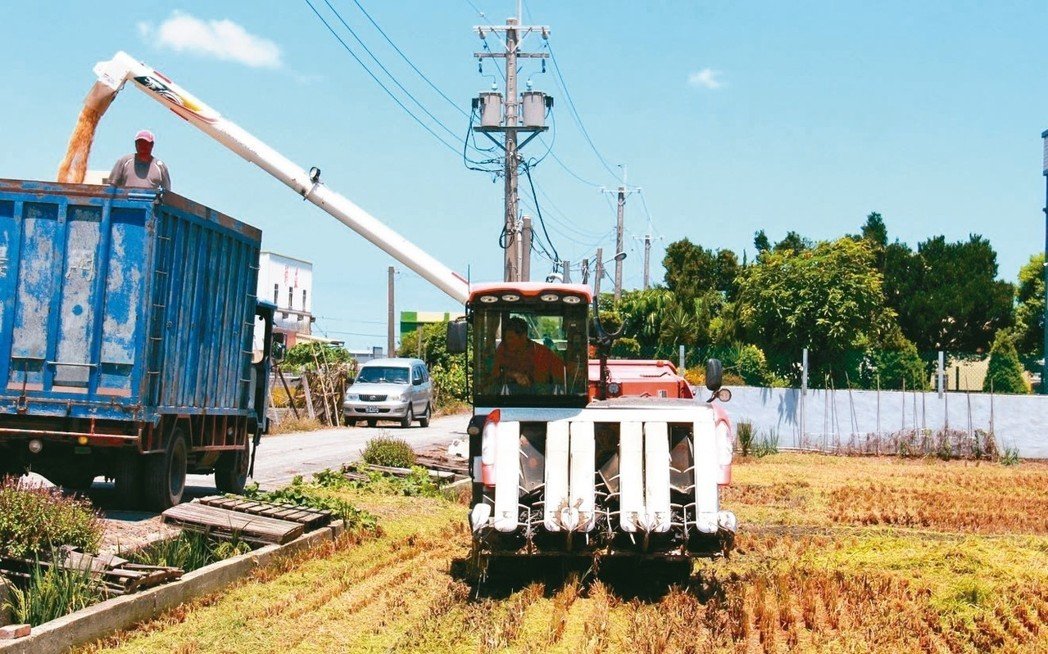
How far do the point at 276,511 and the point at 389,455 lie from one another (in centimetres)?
713

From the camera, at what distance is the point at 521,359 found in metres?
11.8

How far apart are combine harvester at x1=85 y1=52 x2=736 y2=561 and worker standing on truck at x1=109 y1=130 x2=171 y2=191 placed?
15.2 feet

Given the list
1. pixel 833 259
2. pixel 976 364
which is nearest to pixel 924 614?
pixel 976 364

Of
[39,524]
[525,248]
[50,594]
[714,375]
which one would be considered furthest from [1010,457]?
[50,594]

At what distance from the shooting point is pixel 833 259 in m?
37.1

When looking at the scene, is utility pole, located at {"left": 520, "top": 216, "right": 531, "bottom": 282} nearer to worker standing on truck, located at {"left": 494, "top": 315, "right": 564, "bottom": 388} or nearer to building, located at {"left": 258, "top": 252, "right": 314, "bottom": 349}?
worker standing on truck, located at {"left": 494, "top": 315, "right": 564, "bottom": 388}

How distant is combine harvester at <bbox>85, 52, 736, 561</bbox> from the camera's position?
33.6 ft

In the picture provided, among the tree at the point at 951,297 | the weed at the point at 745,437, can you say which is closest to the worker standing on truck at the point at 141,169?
the weed at the point at 745,437

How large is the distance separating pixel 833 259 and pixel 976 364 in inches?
247

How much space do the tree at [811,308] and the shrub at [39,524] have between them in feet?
82.5

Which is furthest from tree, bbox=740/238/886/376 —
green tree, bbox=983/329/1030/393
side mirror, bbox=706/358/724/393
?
side mirror, bbox=706/358/724/393

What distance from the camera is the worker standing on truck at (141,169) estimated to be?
14227 mm

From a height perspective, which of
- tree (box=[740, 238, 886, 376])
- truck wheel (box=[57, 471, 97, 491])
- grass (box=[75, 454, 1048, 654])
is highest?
tree (box=[740, 238, 886, 376])

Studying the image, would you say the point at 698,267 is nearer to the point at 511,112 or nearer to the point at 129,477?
the point at 511,112
